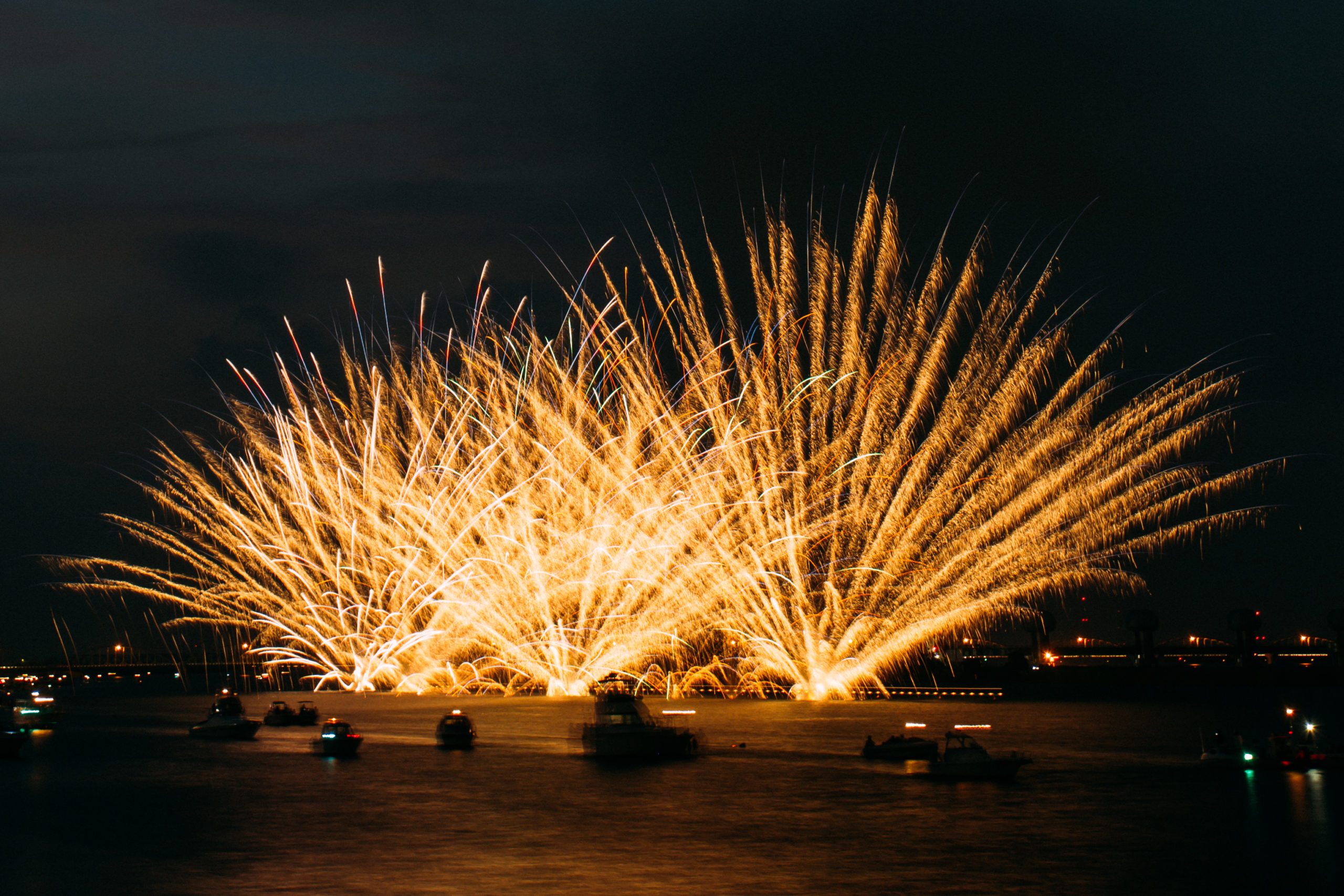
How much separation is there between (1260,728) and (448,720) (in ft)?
195

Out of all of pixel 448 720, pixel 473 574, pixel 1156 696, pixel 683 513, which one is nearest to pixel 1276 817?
pixel 683 513

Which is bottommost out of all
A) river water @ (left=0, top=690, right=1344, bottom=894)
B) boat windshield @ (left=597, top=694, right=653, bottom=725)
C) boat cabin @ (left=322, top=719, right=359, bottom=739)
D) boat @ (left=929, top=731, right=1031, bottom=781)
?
river water @ (left=0, top=690, right=1344, bottom=894)

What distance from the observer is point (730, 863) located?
109ft

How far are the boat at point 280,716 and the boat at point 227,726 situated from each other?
5.88 meters

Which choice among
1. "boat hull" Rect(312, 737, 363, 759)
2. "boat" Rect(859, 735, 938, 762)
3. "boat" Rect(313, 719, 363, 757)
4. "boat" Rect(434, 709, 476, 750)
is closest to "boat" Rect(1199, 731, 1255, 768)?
"boat" Rect(859, 735, 938, 762)

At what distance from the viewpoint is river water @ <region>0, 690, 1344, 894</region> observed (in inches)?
1243

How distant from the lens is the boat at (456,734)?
7212 centimetres

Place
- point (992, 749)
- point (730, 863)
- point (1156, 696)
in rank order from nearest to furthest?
point (730, 863), point (992, 749), point (1156, 696)

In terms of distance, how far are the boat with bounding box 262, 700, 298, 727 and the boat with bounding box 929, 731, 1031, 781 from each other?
2314 inches

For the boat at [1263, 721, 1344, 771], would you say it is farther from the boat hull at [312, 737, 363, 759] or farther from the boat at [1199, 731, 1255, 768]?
the boat hull at [312, 737, 363, 759]

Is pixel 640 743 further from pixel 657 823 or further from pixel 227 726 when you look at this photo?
pixel 227 726

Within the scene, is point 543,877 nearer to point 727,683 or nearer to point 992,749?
Answer: point 992,749

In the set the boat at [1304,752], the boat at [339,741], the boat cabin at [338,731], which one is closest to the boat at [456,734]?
the boat at [339,741]

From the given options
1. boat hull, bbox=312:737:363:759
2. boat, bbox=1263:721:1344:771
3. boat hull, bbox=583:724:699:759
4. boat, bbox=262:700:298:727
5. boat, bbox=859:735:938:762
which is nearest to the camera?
boat, bbox=1263:721:1344:771
